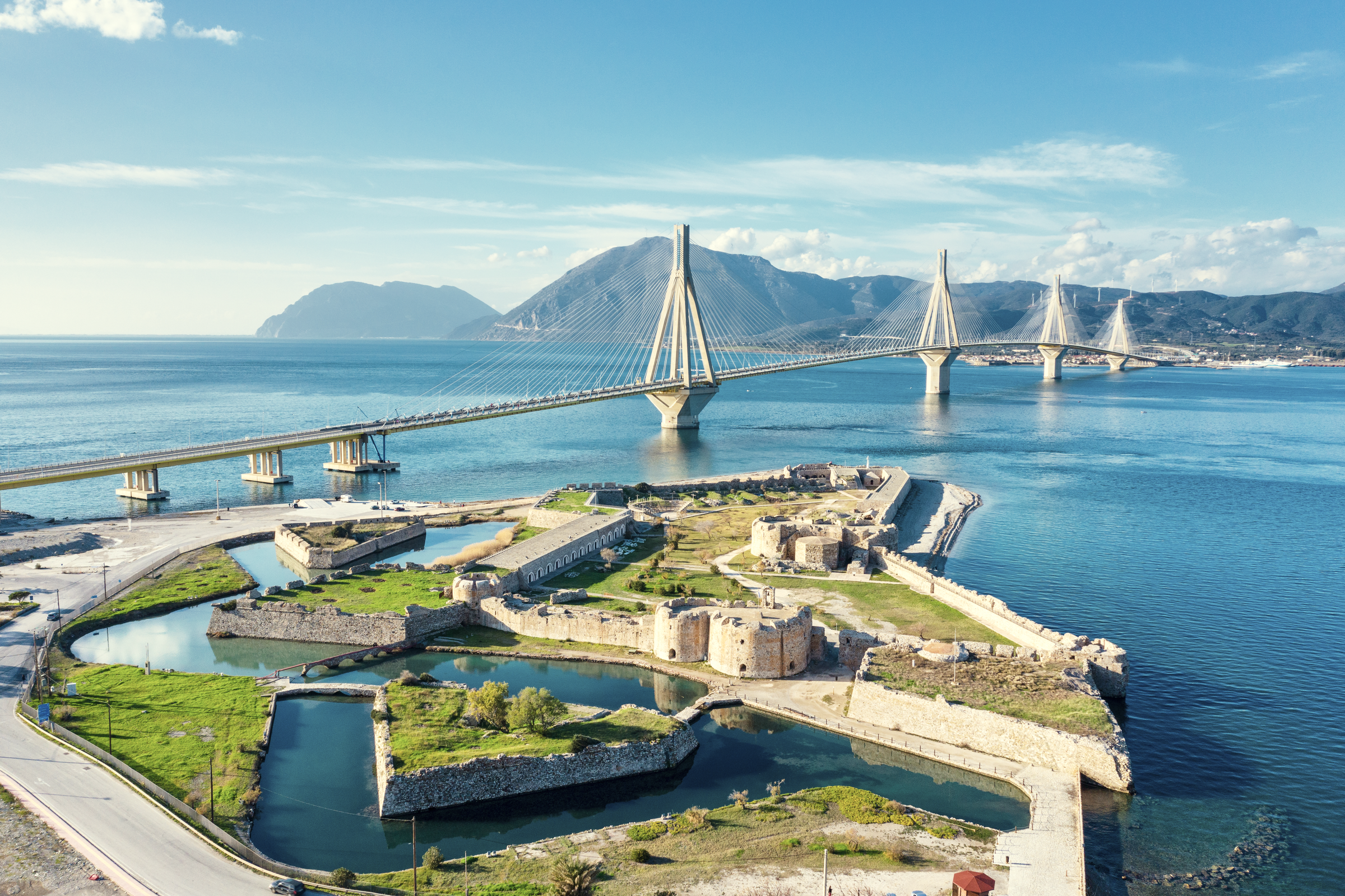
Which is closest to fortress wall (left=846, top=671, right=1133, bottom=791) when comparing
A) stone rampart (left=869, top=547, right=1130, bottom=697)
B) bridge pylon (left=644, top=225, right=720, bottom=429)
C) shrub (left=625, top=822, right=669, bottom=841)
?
stone rampart (left=869, top=547, right=1130, bottom=697)

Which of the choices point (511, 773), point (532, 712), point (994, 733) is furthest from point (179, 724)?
point (994, 733)

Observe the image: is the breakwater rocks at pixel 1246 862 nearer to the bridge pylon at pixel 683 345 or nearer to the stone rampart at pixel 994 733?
the stone rampart at pixel 994 733

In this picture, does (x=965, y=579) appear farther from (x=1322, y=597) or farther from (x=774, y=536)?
(x=1322, y=597)

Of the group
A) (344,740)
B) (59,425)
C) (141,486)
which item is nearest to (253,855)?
(344,740)

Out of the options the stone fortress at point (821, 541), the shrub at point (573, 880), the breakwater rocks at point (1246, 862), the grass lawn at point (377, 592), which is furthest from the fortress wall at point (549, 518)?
the breakwater rocks at point (1246, 862)

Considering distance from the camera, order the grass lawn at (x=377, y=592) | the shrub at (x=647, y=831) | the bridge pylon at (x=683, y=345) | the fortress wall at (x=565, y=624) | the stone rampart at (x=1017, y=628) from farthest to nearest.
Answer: the bridge pylon at (x=683, y=345)
the grass lawn at (x=377, y=592)
the fortress wall at (x=565, y=624)
the stone rampart at (x=1017, y=628)
the shrub at (x=647, y=831)

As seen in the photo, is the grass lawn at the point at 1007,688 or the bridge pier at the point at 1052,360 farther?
the bridge pier at the point at 1052,360
